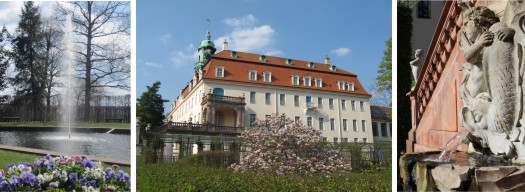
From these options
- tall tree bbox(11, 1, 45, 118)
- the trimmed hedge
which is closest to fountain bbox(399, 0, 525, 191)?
the trimmed hedge

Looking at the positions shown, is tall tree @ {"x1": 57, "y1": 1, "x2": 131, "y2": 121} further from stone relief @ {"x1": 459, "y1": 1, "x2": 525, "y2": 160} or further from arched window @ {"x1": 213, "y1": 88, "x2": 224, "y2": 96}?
stone relief @ {"x1": 459, "y1": 1, "x2": 525, "y2": 160}

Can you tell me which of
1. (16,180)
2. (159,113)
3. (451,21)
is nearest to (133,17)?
(16,180)

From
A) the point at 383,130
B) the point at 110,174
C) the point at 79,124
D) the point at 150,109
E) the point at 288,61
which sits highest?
the point at 288,61

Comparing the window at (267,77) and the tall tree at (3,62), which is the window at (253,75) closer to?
the window at (267,77)

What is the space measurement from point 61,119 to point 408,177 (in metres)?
5.16

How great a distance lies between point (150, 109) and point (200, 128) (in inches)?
56.4

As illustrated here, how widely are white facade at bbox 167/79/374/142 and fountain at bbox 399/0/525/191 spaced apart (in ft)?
22.2

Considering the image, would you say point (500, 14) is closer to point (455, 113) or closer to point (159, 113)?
point (455, 113)

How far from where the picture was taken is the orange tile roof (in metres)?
10.5

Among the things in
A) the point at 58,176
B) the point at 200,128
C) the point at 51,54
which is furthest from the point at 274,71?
the point at 58,176

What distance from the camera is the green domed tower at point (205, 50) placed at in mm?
10203

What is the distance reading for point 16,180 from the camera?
15.3 ft

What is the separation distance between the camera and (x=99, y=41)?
6.75 meters

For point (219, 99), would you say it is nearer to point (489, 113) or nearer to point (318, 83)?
point (318, 83)
